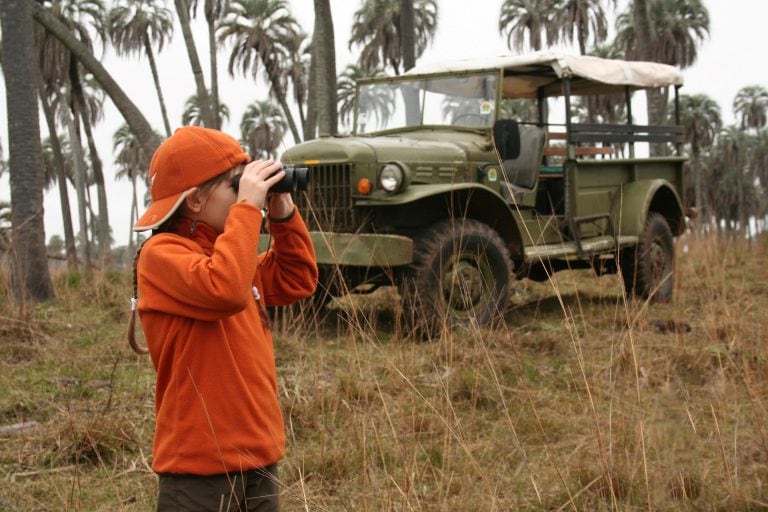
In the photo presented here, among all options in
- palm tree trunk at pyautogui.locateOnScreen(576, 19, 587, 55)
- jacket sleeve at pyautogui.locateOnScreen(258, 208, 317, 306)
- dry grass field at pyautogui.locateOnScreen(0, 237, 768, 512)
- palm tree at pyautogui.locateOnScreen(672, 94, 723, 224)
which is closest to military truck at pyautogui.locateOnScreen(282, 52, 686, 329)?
dry grass field at pyautogui.locateOnScreen(0, 237, 768, 512)

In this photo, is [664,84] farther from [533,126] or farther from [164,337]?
[164,337]

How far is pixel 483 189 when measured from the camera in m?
6.80

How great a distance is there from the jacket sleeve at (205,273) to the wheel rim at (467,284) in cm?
440

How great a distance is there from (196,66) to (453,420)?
1514 cm

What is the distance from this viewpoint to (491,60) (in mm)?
7762

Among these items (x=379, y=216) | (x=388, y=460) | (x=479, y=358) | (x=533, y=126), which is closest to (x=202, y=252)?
(x=388, y=460)

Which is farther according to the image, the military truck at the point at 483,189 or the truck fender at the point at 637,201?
the truck fender at the point at 637,201

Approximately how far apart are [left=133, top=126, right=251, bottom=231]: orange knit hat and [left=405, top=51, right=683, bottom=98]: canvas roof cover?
5.68 metres

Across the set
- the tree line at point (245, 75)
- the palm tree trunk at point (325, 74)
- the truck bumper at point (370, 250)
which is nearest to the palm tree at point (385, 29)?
the tree line at point (245, 75)

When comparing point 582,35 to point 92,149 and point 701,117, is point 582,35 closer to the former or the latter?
point 92,149

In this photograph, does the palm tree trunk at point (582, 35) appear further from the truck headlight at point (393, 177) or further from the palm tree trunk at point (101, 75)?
the truck headlight at point (393, 177)

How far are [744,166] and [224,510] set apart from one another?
6121 cm

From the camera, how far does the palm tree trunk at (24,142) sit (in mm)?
8680

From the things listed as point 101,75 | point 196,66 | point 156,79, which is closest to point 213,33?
point 156,79
